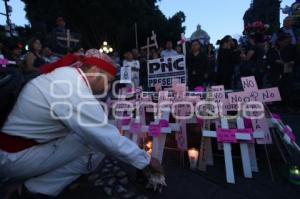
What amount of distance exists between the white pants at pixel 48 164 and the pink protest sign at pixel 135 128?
5.58 feet

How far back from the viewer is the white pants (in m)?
2.52

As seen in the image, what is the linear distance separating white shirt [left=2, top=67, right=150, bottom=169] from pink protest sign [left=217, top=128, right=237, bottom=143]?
1599 millimetres

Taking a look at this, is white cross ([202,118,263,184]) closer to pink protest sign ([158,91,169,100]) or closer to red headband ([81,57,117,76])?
pink protest sign ([158,91,169,100])

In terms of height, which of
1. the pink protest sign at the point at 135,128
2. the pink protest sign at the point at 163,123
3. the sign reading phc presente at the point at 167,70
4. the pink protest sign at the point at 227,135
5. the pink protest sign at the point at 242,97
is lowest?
the pink protest sign at the point at 227,135

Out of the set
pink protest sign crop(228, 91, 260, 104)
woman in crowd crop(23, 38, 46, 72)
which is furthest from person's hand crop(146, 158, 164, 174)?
woman in crowd crop(23, 38, 46, 72)

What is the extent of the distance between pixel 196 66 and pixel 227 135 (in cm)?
402

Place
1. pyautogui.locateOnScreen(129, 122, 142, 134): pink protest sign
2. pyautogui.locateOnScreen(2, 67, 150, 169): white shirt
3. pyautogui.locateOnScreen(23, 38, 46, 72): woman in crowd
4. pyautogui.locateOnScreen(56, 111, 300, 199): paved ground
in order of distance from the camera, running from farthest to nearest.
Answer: pyautogui.locateOnScreen(23, 38, 46, 72): woman in crowd
pyautogui.locateOnScreen(129, 122, 142, 134): pink protest sign
pyautogui.locateOnScreen(56, 111, 300, 199): paved ground
pyautogui.locateOnScreen(2, 67, 150, 169): white shirt

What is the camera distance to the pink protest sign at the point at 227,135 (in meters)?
Answer: 3.80

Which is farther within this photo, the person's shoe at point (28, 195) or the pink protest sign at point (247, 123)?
the pink protest sign at point (247, 123)

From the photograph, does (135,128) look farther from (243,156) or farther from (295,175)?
(295,175)

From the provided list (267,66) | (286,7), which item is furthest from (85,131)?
(286,7)

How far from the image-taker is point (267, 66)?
824 cm

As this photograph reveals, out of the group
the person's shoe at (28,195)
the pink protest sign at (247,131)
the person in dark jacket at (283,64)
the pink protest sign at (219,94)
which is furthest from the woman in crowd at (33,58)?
the person in dark jacket at (283,64)

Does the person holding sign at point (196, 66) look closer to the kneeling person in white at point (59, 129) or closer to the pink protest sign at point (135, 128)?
the pink protest sign at point (135, 128)
